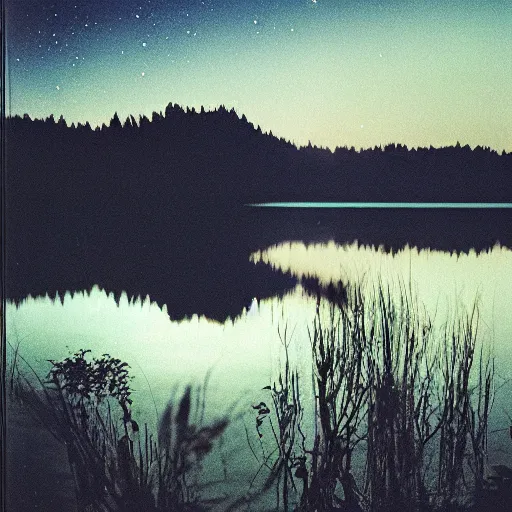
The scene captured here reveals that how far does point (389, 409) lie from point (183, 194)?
856mm

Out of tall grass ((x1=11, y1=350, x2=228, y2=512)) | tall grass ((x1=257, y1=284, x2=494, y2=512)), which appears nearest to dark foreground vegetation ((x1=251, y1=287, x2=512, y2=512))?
tall grass ((x1=257, y1=284, x2=494, y2=512))

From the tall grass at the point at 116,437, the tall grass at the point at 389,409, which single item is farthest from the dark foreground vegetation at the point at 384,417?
the tall grass at the point at 116,437

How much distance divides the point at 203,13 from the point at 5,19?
632mm

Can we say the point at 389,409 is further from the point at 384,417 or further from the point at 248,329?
the point at 248,329

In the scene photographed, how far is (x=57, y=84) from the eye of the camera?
2164mm

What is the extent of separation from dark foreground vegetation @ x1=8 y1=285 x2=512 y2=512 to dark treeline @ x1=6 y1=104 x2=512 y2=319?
0.23m

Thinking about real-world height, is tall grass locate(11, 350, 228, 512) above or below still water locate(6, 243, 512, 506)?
below

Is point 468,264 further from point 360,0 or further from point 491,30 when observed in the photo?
point 360,0

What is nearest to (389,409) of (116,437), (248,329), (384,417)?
(384,417)

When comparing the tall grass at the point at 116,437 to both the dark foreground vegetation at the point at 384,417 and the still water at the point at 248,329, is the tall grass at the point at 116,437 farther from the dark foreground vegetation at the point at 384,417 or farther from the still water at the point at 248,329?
the dark foreground vegetation at the point at 384,417

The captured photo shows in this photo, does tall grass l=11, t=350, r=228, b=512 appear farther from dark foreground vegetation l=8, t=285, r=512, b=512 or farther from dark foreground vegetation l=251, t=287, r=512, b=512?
dark foreground vegetation l=251, t=287, r=512, b=512

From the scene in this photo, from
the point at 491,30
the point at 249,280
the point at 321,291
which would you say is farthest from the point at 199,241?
the point at 491,30

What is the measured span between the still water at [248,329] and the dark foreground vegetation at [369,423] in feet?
0.10

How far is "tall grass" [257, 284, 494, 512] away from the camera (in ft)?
6.47
